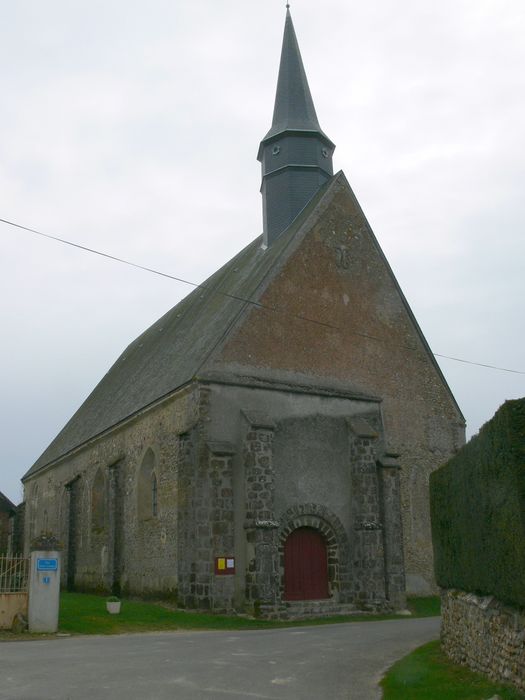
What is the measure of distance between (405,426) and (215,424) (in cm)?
736

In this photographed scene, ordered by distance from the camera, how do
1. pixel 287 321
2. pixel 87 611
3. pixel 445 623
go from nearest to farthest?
pixel 445 623 → pixel 87 611 → pixel 287 321

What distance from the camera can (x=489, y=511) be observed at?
9391 mm

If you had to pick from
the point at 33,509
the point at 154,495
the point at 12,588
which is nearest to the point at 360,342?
the point at 154,495

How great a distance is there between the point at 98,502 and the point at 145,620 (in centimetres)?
1079

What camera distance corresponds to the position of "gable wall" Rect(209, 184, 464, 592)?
2234 cm

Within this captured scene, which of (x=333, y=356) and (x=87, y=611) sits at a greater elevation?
(x=333, y=356)

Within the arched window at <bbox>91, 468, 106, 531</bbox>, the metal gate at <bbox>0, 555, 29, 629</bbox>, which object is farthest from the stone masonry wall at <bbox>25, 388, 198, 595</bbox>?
the metal gate at <bbox>0, 555, 29, 629</bbox>

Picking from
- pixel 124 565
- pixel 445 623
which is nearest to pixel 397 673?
pixel 445 623

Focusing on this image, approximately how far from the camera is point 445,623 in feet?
41.0

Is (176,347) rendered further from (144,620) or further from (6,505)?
(6,505)

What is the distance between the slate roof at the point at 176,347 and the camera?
892 inches

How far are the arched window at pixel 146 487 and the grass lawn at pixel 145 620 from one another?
3509mm

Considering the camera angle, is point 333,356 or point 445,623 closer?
point 445,623

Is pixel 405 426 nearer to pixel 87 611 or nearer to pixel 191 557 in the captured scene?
pixel 191 557
